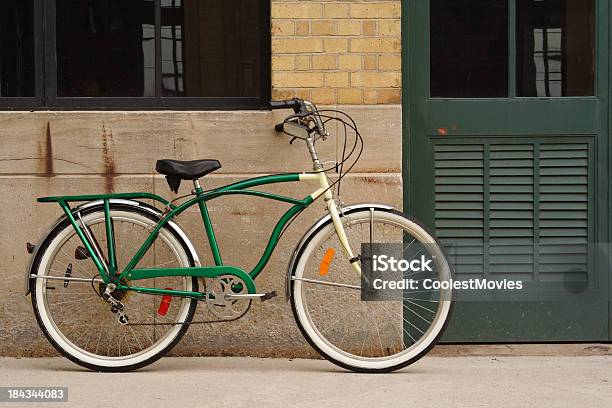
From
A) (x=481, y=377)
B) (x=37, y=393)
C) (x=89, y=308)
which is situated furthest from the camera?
(x=89, y=308)

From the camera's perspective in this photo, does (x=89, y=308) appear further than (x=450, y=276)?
Yes

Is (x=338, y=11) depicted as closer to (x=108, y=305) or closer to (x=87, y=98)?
(x=87, y=98)

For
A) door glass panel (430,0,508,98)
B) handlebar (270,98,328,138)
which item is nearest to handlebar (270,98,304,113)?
handlebar (270,98,328,138)

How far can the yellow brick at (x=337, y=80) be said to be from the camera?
659cm

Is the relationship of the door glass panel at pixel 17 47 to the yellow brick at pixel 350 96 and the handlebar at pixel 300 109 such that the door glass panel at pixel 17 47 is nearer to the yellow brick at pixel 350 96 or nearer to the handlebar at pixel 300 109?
the handlebar at pixel 300 109

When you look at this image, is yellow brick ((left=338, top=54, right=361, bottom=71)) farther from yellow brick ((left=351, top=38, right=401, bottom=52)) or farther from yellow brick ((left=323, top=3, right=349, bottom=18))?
yellow brick ((left=323, top=3, right=349, bottom=18))

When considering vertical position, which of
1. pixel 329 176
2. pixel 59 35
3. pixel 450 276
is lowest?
pixel 450 276

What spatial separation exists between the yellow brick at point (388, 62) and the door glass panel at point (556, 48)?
732 millimetres

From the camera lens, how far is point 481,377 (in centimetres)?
609

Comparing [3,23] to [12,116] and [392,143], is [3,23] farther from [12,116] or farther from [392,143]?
[392,143]

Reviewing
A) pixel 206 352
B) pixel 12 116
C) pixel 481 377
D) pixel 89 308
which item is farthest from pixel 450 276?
Result: pixel 12 116

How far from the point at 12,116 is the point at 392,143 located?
207cm

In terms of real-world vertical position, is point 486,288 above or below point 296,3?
below

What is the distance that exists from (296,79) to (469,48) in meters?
1.03
